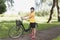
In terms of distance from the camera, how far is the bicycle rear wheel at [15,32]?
9559 millimetres

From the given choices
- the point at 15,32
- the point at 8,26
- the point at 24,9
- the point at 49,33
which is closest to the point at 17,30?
the point at 15,32

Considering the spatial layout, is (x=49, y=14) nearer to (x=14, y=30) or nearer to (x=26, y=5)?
(x=26, y=5)

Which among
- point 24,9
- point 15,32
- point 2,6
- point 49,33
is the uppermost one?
point 2,6

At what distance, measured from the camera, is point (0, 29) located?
12.0 metres

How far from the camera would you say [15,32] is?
9711mm

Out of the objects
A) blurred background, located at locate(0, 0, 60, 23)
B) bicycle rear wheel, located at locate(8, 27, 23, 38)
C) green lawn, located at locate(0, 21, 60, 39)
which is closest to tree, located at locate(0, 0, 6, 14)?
blurred background, located at locate(0, 0, 60, 23)

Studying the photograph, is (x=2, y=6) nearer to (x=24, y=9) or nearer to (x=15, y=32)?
(x=24, y=9)

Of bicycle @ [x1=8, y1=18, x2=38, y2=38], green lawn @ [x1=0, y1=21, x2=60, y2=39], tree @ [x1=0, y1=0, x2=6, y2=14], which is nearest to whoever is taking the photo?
bicycle @ [x1=8, y1=18, x2=38, y2=38]

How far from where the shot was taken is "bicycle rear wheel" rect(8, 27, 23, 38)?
9559 millimetres

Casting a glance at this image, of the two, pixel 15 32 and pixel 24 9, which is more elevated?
pixel 24 9

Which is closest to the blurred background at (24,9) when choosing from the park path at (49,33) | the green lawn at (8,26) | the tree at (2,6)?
the tree at (2,6)

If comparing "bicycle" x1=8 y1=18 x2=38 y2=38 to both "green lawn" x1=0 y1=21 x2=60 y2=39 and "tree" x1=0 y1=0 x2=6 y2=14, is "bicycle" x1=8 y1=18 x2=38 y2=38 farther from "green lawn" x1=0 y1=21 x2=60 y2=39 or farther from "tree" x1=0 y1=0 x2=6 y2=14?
"tree" x1=0 y1=0 x2=6 y2=14

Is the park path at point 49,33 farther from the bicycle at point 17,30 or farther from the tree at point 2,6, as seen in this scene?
the tree at point 2,6

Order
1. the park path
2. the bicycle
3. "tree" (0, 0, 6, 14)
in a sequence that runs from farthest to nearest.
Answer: "tree" (0, 0, 6, 14)
the park path
the bicycle
